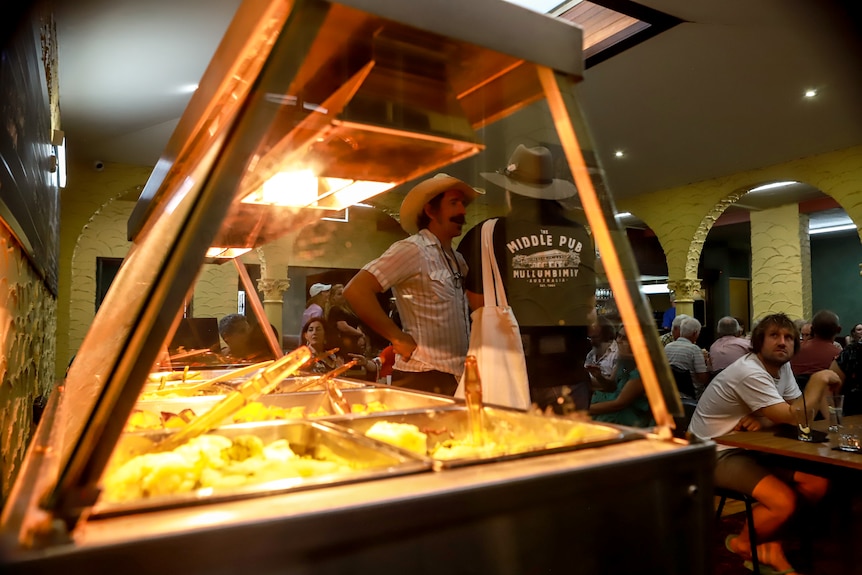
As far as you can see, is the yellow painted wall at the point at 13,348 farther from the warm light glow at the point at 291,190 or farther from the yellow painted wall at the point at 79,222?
the yellow painted wall at the point at 79,222

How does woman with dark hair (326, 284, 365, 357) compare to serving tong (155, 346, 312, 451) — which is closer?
serving tong (155, 346, 312, 451)

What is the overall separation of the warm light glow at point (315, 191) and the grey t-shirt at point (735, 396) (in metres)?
2.36

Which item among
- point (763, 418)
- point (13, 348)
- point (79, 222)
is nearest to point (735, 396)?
point (763, 418)

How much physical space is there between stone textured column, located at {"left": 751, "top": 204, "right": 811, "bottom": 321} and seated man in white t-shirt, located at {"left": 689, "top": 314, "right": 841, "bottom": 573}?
724cm

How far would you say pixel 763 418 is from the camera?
10.8 ft

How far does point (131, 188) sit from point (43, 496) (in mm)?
8116

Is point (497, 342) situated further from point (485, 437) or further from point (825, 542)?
point (825, 542)

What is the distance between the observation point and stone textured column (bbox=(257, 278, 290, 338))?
274 centimetres

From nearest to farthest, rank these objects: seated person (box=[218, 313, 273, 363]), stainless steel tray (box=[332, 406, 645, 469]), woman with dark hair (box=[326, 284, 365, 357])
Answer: stainless steel tray (box=[332, 406, 645, 469]) → seated person (box=[218, 313, 273, 363]) → woman with dark hair (box=[326, 284, 365, 357])

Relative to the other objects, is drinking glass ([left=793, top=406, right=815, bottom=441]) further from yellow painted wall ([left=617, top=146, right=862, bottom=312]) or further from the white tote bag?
yellow painted wall ([left=617, top=146, right=862, bottom=312])

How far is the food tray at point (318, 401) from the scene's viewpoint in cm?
155

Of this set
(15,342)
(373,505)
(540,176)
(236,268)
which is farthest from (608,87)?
(373,505)

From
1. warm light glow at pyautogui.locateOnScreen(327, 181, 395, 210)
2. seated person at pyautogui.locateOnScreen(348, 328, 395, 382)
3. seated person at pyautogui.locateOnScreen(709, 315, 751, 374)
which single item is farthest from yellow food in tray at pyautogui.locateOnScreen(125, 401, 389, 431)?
seated person at pyautogui.locateOnScreen(709, 315, 751, 374)

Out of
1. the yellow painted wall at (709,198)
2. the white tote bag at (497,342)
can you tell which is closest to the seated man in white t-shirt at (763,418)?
the white tote bag at (497,342)
